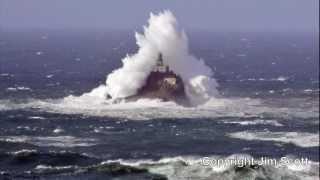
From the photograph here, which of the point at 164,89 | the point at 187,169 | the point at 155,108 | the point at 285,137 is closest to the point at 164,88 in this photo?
the point at 164,89

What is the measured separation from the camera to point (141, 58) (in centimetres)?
14562

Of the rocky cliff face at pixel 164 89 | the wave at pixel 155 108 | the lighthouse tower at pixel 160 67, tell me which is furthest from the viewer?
the lighthouse tower at pixel 160 67

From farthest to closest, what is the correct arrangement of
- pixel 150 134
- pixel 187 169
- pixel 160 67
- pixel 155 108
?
1. pixel 160 67
2. pixel 155 108
3. pixel 150 134
4. pixel 187 169

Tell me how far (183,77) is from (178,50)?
5.19 m

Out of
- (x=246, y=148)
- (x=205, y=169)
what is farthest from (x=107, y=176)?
(x=246, y=148)

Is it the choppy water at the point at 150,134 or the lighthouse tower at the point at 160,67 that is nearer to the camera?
the choppy water at the point at 150,134

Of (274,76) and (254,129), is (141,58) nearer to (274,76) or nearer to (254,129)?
(254,129)

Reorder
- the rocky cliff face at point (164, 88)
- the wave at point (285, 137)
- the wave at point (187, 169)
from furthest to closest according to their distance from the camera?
the rocky cliff face at point (164, 88), the wave at point (285, 137), the wave at point (187, 169)

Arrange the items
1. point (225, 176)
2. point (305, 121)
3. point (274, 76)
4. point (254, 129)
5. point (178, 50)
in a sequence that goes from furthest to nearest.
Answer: point (274, 76), point (178, 50), point (305, 121), point (254, 129), point (225, 176)

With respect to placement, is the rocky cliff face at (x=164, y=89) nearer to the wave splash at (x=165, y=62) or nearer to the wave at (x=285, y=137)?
the wave splash at (x=165, y=62)

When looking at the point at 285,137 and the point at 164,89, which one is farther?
the point at 164,89

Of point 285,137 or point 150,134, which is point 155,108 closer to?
point 150,134

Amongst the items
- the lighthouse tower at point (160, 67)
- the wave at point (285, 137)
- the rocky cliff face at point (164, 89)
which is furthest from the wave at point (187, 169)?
the lighthouse tower at point (160, 67)

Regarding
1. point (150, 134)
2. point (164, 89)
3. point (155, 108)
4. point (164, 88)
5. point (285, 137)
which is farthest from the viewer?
point (164, 88)
